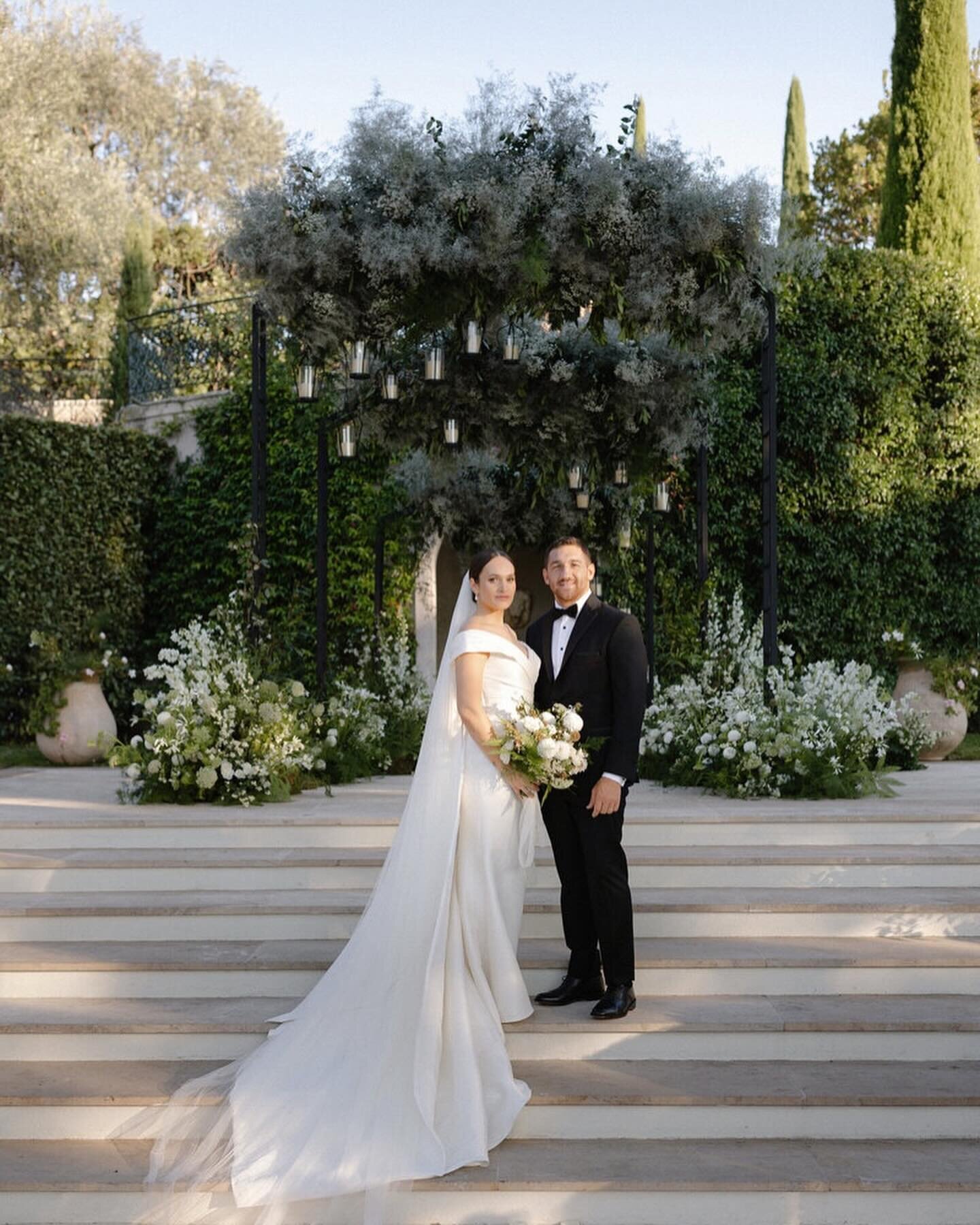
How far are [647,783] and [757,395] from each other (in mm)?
5573

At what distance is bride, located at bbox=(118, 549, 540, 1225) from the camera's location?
3.30 m

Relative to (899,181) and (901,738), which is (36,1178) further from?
(899,181)

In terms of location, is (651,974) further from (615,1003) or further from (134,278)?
(134,278)

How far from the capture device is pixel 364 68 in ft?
21.7

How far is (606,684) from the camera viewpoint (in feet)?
14.0

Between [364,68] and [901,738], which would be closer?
[364,68]

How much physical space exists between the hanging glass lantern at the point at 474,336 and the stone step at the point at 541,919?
11.2ft

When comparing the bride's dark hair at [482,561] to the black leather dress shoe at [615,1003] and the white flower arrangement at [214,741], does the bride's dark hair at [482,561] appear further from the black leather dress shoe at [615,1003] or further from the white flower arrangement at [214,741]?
the white flower arrangement at [214,741]

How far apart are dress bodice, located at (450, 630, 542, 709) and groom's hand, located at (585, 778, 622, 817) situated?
0.40 m

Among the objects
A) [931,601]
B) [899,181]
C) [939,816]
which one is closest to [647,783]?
[939,816]

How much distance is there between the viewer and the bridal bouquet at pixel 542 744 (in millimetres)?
3936

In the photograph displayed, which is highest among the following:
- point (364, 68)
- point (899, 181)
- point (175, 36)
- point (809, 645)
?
point (175, 36)

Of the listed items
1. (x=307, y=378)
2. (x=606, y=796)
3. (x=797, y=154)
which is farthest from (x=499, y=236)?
(x=797, y=154)

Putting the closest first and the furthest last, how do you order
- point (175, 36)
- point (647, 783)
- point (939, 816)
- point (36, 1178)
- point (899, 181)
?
point (36, 1178) < point (939, 816) < point (647, 783) < point (899, 181) < point (175, 36)
